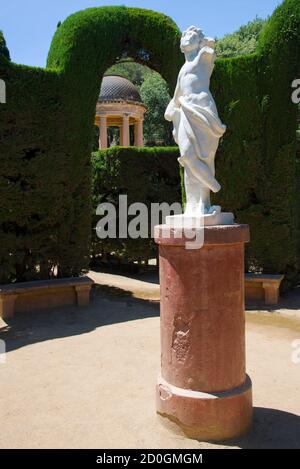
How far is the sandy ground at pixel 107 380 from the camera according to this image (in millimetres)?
4387

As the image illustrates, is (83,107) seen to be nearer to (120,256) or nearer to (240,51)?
(120,256)

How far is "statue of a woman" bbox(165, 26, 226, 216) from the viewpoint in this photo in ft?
15.1

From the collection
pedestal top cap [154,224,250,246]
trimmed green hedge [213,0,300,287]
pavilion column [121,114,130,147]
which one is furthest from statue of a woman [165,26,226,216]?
pavilion column [121,114,130,147]

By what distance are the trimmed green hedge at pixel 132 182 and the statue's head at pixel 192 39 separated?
9.12 meters

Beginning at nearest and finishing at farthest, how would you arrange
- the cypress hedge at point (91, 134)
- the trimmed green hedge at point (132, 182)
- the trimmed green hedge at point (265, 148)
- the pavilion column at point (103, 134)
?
the cypress hedge at point (91, 134)
the trimmed green hedge at point (265, 148)
the trimmed green hedge at point (132, 182)
the pavilion column at point (103, 134)

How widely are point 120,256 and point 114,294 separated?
275 centimetres

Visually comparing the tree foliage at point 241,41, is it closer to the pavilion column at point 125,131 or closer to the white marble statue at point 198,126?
the pavilion column at point 125,131

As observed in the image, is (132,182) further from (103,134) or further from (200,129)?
(200,129)

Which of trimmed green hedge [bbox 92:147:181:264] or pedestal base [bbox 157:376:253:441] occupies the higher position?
trimmed green hedge [bbox 92:147:181:264]

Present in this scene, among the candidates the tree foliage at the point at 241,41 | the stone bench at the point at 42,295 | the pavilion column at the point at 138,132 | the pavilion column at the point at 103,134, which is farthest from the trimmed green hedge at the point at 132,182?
the tree foliage at the point at 241,41

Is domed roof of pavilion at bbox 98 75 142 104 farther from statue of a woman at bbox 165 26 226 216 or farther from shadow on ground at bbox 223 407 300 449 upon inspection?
shadow on ground at bbox 223 407 300 449

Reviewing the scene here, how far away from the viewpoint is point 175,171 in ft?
48.3

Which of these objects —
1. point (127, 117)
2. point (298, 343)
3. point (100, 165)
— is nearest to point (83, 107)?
point (100, 165)

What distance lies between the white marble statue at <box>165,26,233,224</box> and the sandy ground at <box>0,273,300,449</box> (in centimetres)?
235
